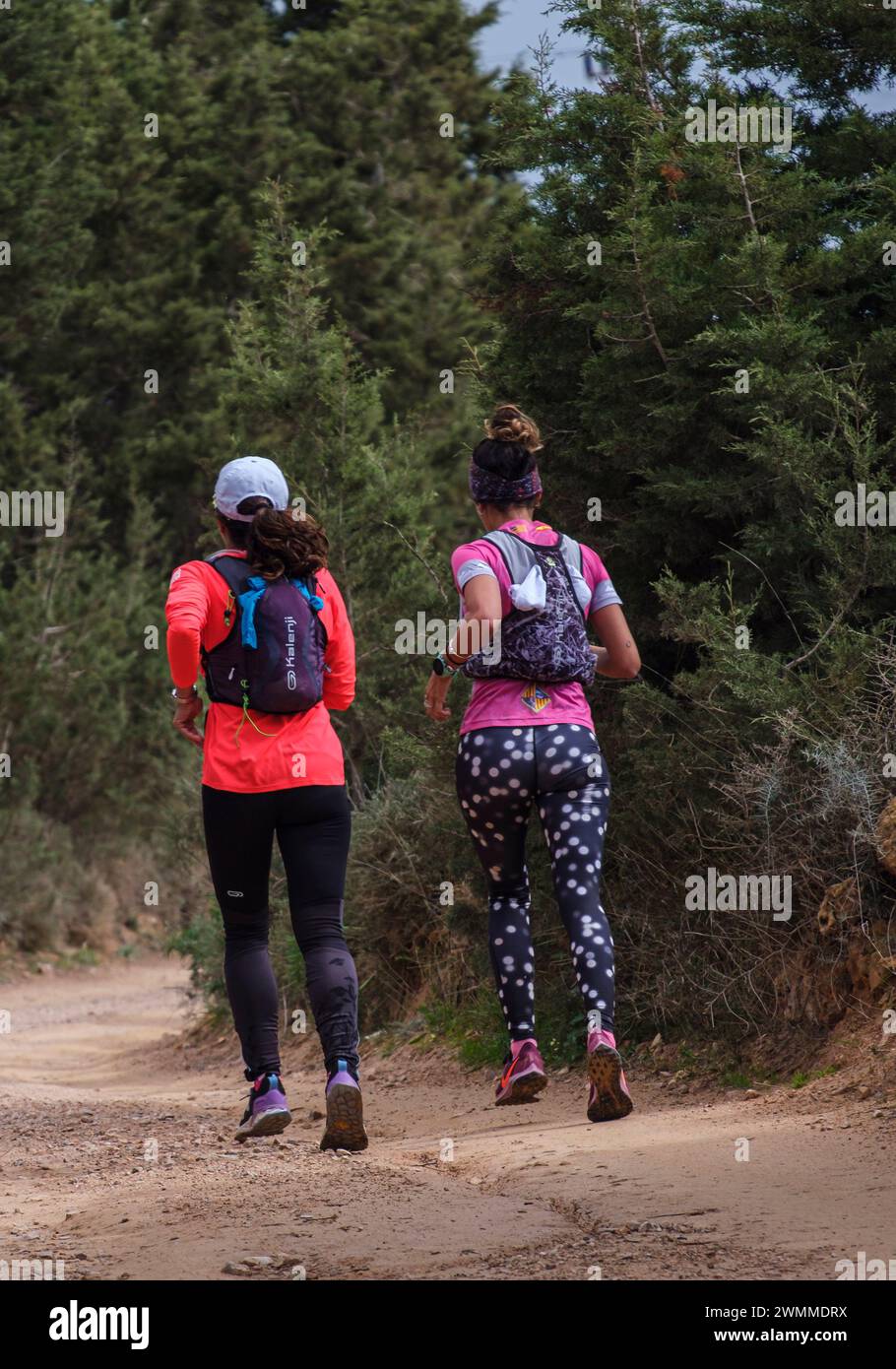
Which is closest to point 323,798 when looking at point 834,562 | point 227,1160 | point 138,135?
point 227,1160

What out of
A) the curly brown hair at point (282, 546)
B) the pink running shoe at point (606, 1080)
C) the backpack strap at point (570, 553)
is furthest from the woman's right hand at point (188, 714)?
the pink running shoe at point (606, 1080)

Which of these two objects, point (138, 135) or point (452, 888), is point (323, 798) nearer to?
point (452, 888)

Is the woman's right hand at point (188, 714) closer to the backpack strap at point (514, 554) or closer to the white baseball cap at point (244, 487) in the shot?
the white baseball cap at point (244, 487)

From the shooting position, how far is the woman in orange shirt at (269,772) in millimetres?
5094

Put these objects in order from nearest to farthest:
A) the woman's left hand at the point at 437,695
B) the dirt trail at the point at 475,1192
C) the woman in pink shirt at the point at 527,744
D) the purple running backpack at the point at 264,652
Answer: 1. the dirt trail at the point at 475,1192
2. the purple running backpack at the point at 264,652
3. the woman in pink shirt at the point at 527,744
4. the woman's left hand at the point at 437,695

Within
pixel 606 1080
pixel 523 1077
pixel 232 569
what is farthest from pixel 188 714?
A: pixel 606 1080

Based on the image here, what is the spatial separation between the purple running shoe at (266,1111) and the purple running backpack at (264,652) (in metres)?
1.16

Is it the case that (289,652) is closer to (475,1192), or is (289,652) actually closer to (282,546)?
(282,546)

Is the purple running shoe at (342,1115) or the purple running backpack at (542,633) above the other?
the purple running backpack at (542,633)

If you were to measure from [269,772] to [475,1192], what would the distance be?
1365 millimetres

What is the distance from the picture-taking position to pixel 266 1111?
5172 mm

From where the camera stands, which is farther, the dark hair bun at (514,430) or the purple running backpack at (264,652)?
the dark hair bun at (514,430)

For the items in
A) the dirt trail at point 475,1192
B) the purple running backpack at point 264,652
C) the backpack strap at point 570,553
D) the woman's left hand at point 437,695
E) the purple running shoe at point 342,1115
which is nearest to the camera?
the dirt trail at point 475,1192

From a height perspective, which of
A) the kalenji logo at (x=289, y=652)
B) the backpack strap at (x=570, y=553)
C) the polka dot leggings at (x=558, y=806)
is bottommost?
the polka dot leggings at (x=558, y=806)
